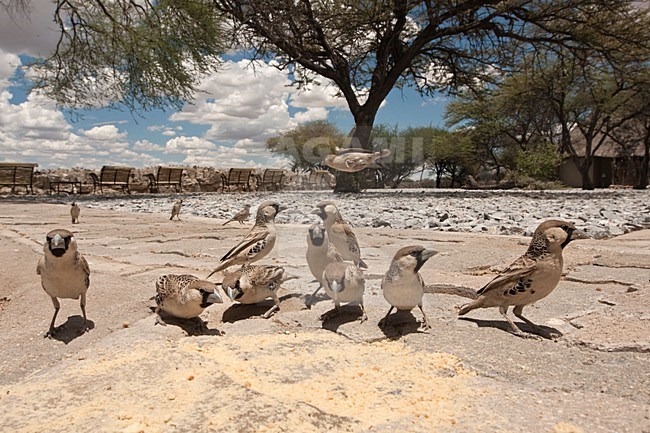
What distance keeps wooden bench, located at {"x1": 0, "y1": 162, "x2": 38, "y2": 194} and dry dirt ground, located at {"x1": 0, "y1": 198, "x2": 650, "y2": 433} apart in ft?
55.4

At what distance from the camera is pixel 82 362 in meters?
1.94

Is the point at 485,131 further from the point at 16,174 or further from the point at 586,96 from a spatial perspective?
the point at 16,174

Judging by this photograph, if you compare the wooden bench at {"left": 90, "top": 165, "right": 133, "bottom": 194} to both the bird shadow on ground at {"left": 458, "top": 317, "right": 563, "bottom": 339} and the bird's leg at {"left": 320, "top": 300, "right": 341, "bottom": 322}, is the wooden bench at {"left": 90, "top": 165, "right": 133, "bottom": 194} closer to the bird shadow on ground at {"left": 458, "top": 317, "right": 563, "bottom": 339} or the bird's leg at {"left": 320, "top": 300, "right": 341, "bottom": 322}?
the bird's leg at {"left": 320, "top": 300, "right": 341, "bottom": 322}

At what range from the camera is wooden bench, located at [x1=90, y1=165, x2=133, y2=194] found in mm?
18866

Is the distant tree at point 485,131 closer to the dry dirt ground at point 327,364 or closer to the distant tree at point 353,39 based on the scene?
the distant tree at point 353,39

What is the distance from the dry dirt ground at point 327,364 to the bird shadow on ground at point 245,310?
0.02 m

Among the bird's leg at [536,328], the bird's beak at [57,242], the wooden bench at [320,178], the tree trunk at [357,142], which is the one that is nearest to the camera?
the bird's leg at [536,328]

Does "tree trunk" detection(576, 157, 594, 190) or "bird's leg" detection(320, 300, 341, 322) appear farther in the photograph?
"tree trunk" detection(576, 157, 594, 190)

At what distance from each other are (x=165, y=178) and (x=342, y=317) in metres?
20.4

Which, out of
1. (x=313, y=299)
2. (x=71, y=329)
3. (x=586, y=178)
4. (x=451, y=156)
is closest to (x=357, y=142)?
(x=313, y=299)

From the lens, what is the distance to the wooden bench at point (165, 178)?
21031 millimetres

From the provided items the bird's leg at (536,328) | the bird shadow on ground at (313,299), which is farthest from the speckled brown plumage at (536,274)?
the bird shadow on ground at (313,299)

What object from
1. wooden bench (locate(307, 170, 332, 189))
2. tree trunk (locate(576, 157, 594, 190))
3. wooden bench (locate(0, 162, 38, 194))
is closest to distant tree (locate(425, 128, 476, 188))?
tree trunk (locate(576, 157, 594, 190))

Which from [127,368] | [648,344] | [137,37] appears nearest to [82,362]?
[127,368]
